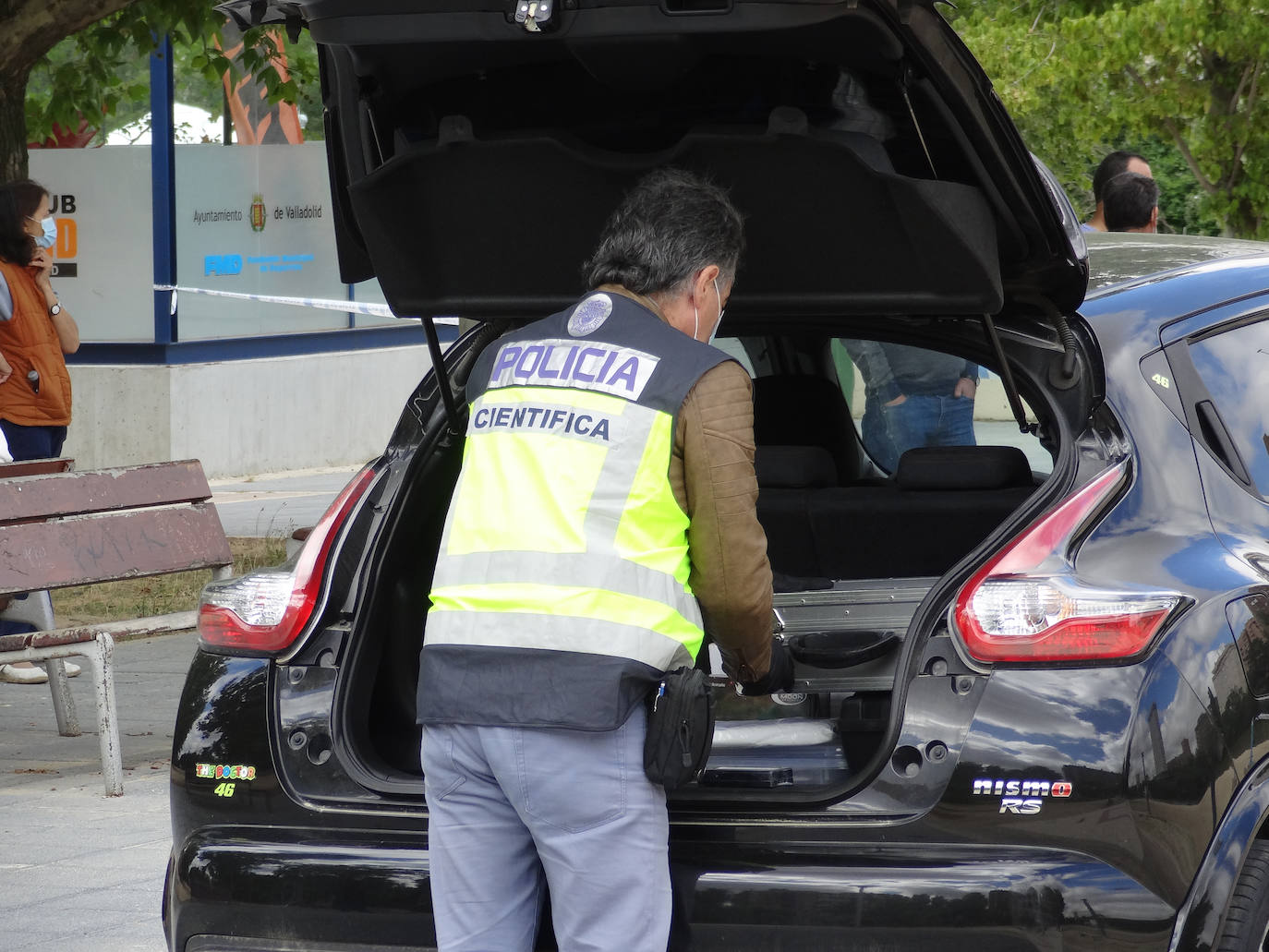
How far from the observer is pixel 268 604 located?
358 centimetres

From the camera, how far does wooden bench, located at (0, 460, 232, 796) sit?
6.14m

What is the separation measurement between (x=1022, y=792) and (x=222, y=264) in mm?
12641

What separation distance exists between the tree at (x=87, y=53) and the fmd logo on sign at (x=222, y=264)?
8.18 ft

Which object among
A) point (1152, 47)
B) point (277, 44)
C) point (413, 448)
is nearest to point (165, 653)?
point (277, 44)

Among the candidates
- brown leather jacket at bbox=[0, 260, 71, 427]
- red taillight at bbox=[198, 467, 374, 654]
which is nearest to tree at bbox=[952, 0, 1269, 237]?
brown leather jacket at bbox=[0, 260, 71, 427]

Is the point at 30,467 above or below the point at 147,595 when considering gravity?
above

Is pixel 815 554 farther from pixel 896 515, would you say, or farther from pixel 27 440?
pixel 27 440

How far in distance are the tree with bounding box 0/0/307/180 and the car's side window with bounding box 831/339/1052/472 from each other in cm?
406

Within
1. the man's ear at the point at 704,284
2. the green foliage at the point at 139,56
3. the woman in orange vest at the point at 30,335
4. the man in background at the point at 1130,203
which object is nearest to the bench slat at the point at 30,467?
the woman in orange vest at the point at 30,335

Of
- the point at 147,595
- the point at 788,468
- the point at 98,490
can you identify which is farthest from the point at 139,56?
the point at 788,468

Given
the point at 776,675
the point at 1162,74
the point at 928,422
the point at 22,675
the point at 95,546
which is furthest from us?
the point at 1162,74

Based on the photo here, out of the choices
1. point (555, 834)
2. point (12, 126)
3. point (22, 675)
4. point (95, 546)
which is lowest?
point (22, 675)

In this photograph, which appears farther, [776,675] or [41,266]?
[41,266]

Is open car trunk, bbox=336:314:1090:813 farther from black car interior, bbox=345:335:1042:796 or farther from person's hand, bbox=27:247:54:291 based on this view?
person's hand, bbox=27:247:54:291
